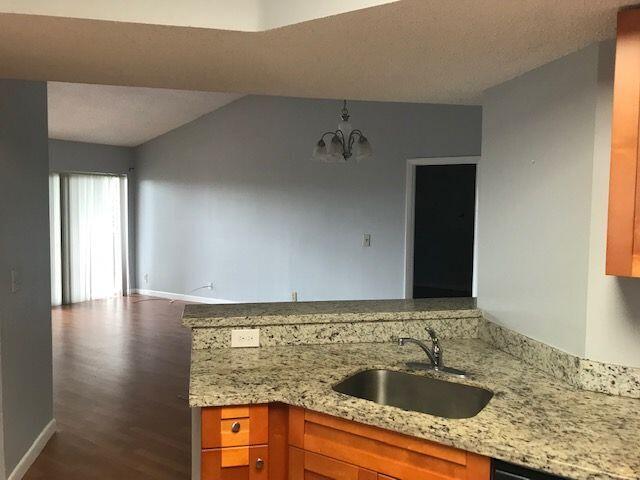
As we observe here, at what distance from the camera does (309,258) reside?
6.42m

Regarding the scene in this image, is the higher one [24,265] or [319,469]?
[24,265]

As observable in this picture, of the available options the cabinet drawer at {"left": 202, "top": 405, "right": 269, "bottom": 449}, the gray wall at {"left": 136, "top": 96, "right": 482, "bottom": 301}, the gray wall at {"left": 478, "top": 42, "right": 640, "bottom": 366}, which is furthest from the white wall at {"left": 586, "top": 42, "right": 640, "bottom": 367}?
the gray wall at {"left": 136, "top": 96, "right": 482, "bottom": 301}

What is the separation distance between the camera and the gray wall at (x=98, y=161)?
7316 millimetres

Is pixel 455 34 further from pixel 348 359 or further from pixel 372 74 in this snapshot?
pixel 348 359

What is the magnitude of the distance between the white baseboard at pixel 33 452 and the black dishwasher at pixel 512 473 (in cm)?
253

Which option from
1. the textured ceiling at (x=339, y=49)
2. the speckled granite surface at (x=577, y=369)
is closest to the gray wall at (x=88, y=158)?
the textured ceiling at (x=339, y=49)

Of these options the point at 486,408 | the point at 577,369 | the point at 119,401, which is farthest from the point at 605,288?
the point at 119,401

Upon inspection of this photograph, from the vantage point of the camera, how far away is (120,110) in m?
6.58

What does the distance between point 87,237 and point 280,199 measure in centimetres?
332

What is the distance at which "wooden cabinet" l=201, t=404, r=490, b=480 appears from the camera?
4.89 ft

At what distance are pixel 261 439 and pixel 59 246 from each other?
683 cm

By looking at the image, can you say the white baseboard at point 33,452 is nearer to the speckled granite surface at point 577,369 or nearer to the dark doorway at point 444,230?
the speckled granite surface at point 577,369

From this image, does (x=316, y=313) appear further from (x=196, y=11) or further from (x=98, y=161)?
(x=98, y=161)

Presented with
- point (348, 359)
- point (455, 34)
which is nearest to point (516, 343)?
point (348, 359)
